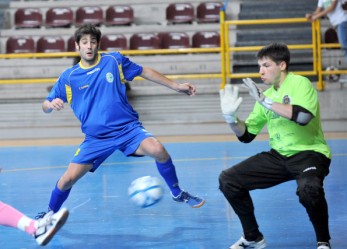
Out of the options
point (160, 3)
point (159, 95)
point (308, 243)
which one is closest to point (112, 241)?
point (308, 243)

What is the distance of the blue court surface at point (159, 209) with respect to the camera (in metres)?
6.07

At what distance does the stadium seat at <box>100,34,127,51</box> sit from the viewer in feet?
55.0

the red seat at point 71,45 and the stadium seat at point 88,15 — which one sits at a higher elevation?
the stadium seat at point 88,15

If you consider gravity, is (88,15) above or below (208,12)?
above

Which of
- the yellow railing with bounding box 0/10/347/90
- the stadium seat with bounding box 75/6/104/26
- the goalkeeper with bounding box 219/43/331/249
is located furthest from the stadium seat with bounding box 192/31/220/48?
the goalkeeper with bounding box 219/43/331/249

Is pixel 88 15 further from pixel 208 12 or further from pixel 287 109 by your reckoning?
pixel 287 109

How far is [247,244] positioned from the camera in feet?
18.4

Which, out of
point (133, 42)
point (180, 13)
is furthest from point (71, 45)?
point (180, 13)

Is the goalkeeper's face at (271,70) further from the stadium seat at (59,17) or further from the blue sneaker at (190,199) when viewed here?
the stadium seat at (59,17)

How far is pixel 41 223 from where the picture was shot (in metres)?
5.25

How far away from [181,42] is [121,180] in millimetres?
7847

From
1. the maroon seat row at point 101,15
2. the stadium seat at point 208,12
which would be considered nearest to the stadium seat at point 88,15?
the maroon seat row at point 101,15

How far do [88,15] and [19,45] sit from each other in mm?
1740

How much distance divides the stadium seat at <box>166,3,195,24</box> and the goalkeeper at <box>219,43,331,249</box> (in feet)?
39.1
